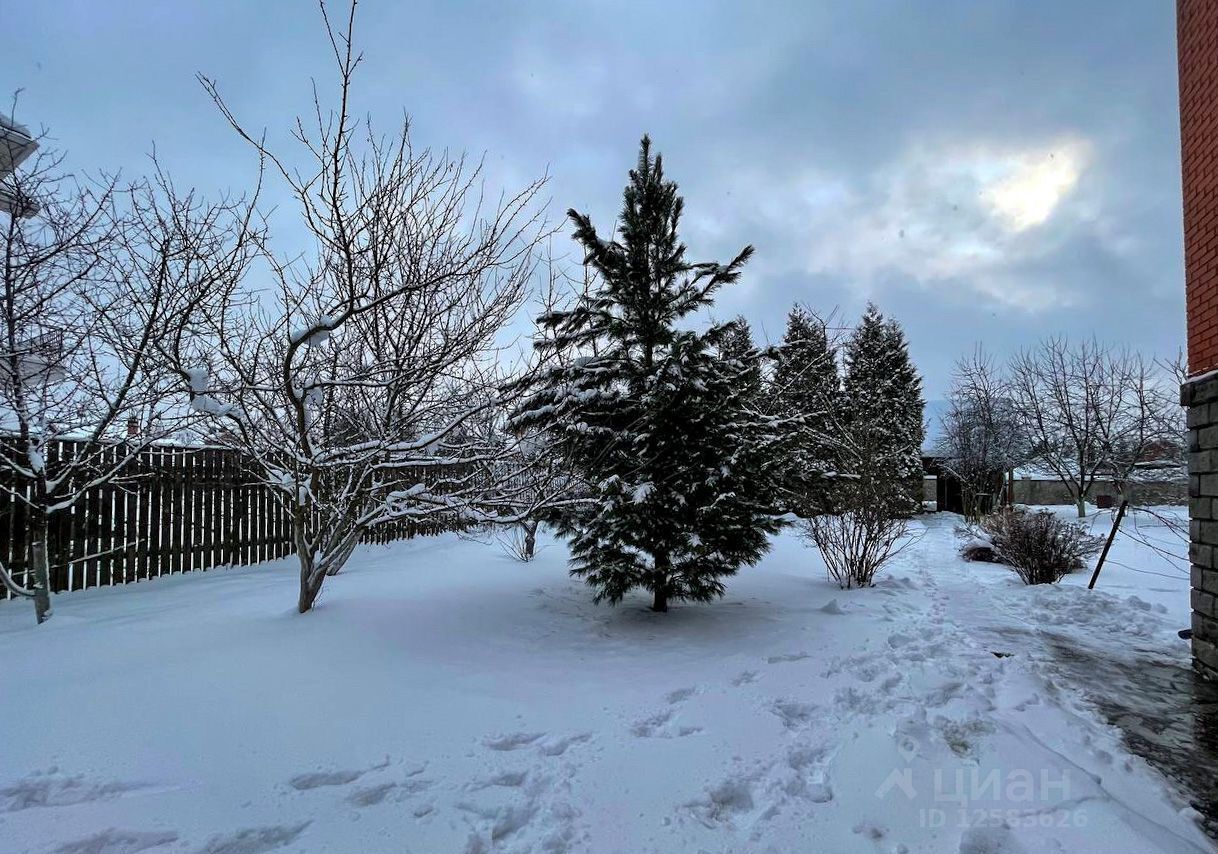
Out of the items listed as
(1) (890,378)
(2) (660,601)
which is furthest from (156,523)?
(1) (890,378)

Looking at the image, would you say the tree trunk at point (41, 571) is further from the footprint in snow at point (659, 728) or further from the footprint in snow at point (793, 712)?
the footprint in snow at point (793, 712)

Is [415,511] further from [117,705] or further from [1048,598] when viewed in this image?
[1048,598]

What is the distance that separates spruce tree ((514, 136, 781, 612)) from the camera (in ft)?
17.0

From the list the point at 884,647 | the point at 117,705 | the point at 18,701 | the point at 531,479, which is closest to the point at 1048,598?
the point at 884,647

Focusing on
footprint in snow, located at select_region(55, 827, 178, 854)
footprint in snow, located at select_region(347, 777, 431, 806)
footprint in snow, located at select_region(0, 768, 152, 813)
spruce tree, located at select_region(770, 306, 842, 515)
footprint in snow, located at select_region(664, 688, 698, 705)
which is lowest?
footprint in snow, located at select_region(664, 688, 698, 705)

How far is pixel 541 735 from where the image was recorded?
3051mm

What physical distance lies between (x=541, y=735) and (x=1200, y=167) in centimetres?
660

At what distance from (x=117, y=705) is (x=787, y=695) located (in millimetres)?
3836

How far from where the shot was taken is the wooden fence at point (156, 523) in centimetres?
571

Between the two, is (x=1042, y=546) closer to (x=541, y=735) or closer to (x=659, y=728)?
(x=659, y=728)

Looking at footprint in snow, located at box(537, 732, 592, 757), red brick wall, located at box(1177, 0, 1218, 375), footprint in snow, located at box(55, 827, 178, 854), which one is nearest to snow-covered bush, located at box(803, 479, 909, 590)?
red brick wall, located at box(1177, 0, 1218, 375)

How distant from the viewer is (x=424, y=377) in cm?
462

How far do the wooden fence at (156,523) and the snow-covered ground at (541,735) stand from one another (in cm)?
75

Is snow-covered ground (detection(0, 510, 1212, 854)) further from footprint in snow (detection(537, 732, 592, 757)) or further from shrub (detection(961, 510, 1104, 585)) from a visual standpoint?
shrub (detection(961, 510, 1104, 585))
